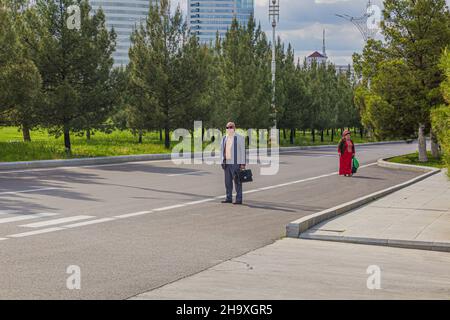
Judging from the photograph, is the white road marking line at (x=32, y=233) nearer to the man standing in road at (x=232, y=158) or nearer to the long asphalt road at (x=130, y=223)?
the long asphalt road at (x=130, y=223)

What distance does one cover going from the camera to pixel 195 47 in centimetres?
3925

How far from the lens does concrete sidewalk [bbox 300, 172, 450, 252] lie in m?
9.77

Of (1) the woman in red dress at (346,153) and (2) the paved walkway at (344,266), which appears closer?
(2) the paved walkway at (344,266)

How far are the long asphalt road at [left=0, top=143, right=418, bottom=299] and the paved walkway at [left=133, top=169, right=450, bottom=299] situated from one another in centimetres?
46

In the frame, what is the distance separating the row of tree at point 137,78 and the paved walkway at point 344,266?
60.2ft

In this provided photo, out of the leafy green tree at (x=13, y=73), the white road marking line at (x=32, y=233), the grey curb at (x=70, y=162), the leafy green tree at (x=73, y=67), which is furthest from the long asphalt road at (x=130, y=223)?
the leafy green tree at (x=73, y=67)

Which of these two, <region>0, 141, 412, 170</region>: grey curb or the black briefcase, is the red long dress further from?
<region>0, 141, 412, 170</region>: grey curb

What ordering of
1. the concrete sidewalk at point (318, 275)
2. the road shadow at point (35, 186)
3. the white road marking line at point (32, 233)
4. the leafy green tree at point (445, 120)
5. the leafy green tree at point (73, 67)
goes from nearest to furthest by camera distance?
the concrete sidewalk at point (318, 275)
the white road marking line at point (32, 233)
the leafy green tree at point (445, 120)
the road shadow at point (35, 186)
the leafy green tree at point (73, 67)

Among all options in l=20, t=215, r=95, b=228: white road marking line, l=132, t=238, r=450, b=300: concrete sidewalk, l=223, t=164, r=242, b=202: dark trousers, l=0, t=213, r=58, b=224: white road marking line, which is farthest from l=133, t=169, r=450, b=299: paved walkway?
l=0, t=213, r=58, b=224: white road marking line

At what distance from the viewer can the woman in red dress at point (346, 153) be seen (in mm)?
23562

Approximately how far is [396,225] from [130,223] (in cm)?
465

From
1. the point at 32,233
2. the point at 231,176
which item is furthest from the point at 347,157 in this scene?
the point at 32,233
